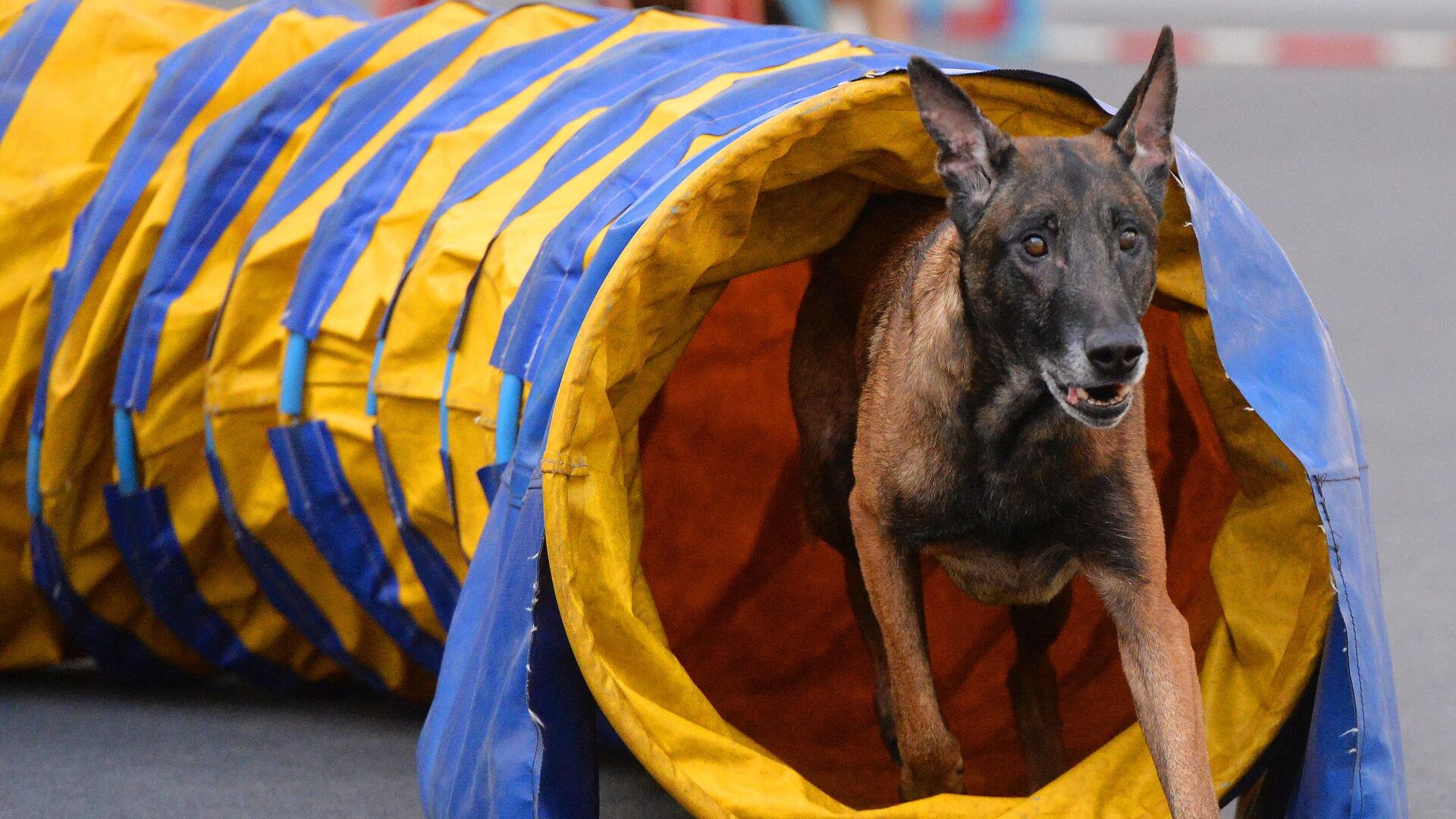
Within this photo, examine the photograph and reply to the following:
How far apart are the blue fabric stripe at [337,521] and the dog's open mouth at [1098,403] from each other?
2123 millimetres

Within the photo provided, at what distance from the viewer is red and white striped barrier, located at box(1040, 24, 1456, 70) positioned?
2028 cm

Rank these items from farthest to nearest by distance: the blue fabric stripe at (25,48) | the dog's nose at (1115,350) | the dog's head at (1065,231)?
1. the blue fabric stripe at (25,48)
2. the dog's head at (1065,231)
3. the dog's nose at (1115,350)

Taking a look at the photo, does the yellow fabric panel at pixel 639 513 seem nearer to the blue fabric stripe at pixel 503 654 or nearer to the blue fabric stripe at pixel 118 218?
the blue fabric stripe at pixel 503 654

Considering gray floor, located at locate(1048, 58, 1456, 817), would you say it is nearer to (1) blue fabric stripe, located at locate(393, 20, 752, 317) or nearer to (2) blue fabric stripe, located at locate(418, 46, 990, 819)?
→ (2) blue fabric stripe, located at locate(418, 46, 990, 819)

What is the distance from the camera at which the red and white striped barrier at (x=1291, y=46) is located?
20281 millimetres

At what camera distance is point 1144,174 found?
3.91 m

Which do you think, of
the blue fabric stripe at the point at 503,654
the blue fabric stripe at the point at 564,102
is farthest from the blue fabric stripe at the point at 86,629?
the blue fabric stripe at the point at 503,654

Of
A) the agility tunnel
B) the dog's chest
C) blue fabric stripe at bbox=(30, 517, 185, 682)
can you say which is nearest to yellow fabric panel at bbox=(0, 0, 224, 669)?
the agility tunnel

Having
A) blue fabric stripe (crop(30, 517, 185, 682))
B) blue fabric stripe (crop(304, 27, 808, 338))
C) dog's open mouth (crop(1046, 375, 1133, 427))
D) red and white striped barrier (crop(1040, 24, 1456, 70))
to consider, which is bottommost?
red and white striped barrier (crop(1040, 24, 1456, 70))

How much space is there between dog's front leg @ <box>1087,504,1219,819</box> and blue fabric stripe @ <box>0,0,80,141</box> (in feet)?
12.4

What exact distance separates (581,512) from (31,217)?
8.65ft

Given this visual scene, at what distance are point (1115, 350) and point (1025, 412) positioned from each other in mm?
499

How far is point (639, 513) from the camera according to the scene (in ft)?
14.4

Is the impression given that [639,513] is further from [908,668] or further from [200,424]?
[200,424]
